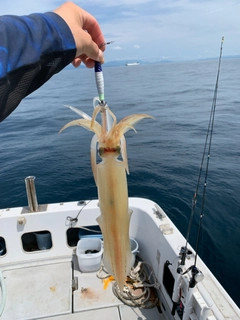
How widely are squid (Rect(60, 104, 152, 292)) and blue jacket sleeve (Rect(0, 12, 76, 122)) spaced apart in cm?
45

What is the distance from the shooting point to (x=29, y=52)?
44.3 inches

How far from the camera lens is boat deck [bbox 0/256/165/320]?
15.0 feet

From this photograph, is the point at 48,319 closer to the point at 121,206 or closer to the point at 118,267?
the point at 118,267

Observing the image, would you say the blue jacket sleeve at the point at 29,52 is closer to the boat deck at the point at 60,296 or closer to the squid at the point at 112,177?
the squid at the point at 112,177

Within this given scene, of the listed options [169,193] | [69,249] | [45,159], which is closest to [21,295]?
[69,249]

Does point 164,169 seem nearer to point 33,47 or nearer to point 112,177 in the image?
point 112,177

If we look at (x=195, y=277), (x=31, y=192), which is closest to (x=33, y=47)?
(x=195, y=277)

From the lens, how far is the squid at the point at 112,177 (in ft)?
5.62

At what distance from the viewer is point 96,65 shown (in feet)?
6.46

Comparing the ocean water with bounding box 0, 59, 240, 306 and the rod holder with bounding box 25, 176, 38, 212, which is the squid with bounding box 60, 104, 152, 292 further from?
the ocean water with bounding box 0, 59, 240, 306

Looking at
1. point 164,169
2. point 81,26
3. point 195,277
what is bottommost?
point 164,169

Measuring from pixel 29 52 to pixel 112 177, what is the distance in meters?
0.99

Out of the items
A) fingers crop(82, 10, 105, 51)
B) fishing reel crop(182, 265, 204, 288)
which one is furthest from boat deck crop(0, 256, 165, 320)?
fingers crop(82, 10, 105, 51)

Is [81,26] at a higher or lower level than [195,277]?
higher
